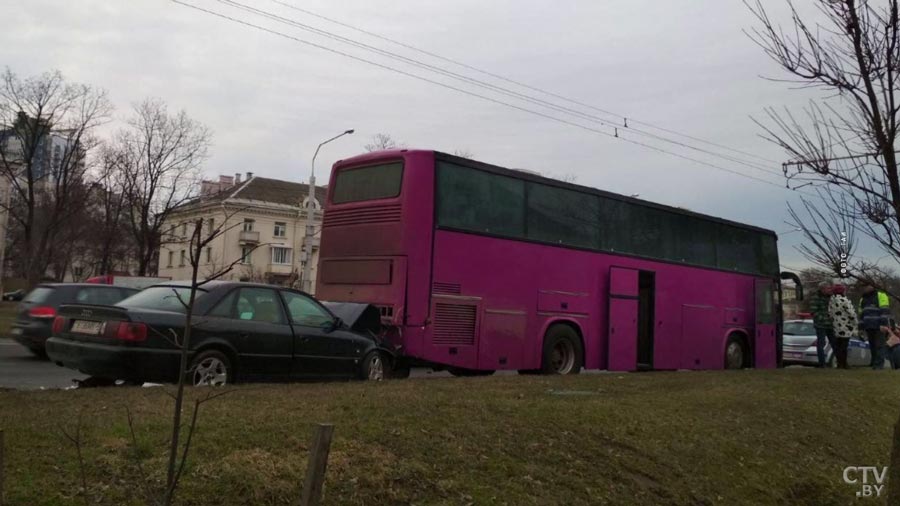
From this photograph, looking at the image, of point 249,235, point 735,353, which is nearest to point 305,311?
point 735,353

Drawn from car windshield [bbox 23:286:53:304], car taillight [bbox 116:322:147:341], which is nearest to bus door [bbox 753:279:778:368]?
car taillight [bbox 116:322:147:341]

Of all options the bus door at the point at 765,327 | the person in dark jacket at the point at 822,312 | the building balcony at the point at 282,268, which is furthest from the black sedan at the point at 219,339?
the building balcony at the point at 282,268

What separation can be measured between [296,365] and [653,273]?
8.39 meters

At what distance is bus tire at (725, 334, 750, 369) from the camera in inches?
682

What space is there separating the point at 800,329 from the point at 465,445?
19366 mm

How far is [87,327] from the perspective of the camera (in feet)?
27.1

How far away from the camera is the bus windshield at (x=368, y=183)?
11609mm

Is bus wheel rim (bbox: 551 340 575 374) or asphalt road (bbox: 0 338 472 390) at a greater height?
bus wheel rim (bbox: 551 340 575 374)

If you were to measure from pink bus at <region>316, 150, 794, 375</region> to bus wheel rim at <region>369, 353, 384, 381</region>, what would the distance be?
44 centimetres

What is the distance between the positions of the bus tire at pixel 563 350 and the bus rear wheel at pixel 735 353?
536cm

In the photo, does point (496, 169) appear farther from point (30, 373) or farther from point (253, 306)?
point (30, 373)
